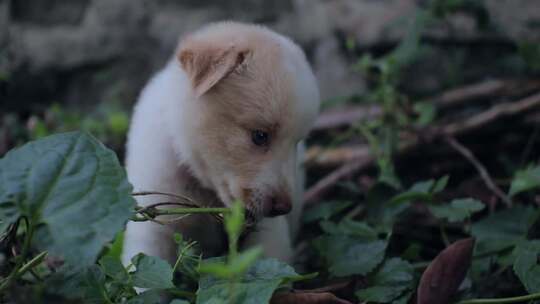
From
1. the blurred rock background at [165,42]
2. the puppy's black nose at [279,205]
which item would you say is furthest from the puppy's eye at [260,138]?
the blurred rock background at [165,42]

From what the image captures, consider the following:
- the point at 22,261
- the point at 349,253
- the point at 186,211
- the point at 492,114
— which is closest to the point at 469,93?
the point at 492,114

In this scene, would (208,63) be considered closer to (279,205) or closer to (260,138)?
(260,138)

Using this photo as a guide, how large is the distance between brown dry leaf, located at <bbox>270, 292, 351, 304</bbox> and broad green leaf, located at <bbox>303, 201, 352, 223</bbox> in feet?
2.88

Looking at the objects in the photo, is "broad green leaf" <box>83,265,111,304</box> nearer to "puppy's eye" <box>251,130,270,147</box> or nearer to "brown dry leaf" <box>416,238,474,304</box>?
"puppy's eye" <box>251,130,270,147</box>

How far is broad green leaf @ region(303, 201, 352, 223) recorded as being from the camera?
2.85 meters

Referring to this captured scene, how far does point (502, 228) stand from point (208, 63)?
54.4 inches

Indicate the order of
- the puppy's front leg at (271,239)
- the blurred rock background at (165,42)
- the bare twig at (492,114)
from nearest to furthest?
the puppy's front leg at (271,239)
the bare twig at (492,114)
the blurred rock background at (165,42)

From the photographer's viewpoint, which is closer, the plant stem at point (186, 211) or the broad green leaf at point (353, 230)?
the plant stem at point (186, 211)

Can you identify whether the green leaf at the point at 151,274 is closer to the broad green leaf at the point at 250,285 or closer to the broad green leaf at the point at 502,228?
the broad green leaf at the point at 250,285

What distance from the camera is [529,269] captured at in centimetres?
204

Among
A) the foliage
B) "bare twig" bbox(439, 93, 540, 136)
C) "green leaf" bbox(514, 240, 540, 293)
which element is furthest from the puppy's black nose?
"bare twig" bbox(439, 93, 540, 136)

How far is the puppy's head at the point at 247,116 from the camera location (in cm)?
223

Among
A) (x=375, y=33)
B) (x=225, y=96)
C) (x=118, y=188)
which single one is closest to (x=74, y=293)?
(x=118, y=188)

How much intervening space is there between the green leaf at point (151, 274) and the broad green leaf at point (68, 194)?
28 centimetres
